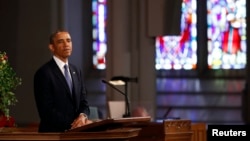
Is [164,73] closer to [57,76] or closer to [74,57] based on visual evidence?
[74,57]

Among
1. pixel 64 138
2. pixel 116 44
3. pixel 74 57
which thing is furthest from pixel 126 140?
pixel 74 57

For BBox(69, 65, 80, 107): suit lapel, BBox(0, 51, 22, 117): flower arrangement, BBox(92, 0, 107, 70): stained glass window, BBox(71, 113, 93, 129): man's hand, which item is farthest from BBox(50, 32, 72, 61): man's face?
BBox(92, 0, 107, 70): stained glass window

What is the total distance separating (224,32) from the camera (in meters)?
14.9

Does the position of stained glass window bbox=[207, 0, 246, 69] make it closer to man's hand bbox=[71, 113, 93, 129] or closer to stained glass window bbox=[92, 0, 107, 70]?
stained glass window bbox=[92, 0, 107, 70]

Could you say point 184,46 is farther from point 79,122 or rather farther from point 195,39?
point 79,122

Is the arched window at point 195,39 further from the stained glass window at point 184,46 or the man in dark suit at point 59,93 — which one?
the man in dark suit at point 59,93

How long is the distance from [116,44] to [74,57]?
7.82 ft

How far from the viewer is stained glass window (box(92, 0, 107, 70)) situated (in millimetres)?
14930

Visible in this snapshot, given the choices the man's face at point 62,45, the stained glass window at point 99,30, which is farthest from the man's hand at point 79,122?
the stained glass window at point 99,30

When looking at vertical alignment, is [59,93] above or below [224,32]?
below

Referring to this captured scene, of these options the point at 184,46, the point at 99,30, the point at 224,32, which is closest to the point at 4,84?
the point at 99,30

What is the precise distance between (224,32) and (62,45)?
10.4 metres

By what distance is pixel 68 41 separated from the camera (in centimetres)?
480

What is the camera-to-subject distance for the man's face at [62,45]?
4.79 m
